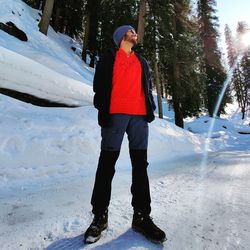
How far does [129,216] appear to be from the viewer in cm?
349

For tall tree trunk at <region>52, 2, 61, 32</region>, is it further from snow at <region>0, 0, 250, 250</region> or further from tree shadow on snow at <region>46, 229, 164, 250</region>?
tree shadow on snow at <region>46, 229, 164, 250</region>

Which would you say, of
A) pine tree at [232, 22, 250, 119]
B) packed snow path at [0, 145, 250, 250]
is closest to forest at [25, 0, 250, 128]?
packed snow path at [0, 145, 250, 250]

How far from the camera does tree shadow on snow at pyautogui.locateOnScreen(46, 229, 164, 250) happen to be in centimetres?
271

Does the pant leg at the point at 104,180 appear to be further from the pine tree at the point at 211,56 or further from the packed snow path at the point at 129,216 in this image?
the pine tree at the point at 211,56

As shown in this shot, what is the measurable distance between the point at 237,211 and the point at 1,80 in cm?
871

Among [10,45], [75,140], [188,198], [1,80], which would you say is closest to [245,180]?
[188,198]

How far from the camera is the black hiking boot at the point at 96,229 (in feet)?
9.14

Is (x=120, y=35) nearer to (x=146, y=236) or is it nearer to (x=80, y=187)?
(x=146, y=236)

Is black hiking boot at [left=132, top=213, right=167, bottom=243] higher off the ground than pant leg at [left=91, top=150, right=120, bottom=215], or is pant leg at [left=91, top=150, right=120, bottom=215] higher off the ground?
pant leg at [left=91, top=150, right=120, bottom=215]

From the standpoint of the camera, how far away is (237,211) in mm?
3688

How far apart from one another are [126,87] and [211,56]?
36.3 m

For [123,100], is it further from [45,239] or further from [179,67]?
[179,67]

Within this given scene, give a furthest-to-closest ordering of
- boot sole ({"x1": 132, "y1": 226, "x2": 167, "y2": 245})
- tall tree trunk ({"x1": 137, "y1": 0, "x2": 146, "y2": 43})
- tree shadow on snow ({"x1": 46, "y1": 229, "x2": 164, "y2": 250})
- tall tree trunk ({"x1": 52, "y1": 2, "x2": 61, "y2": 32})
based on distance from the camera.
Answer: tall tree trunk ({"x1": 52, "y1": 2, "x2": 61, "y2": 32}), tall tree trunk ({"x1": 137, "y1": 0, "x2": 146, "y2": 43}), boot sole ({"x1": 132, "y1": 226, "x2": 167, "y2": 245}), tree shadow on snow ({"x1": 46, "y1": 229, "x2": 164, "y2": 250})

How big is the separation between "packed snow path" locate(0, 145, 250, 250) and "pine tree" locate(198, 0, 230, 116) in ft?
108
